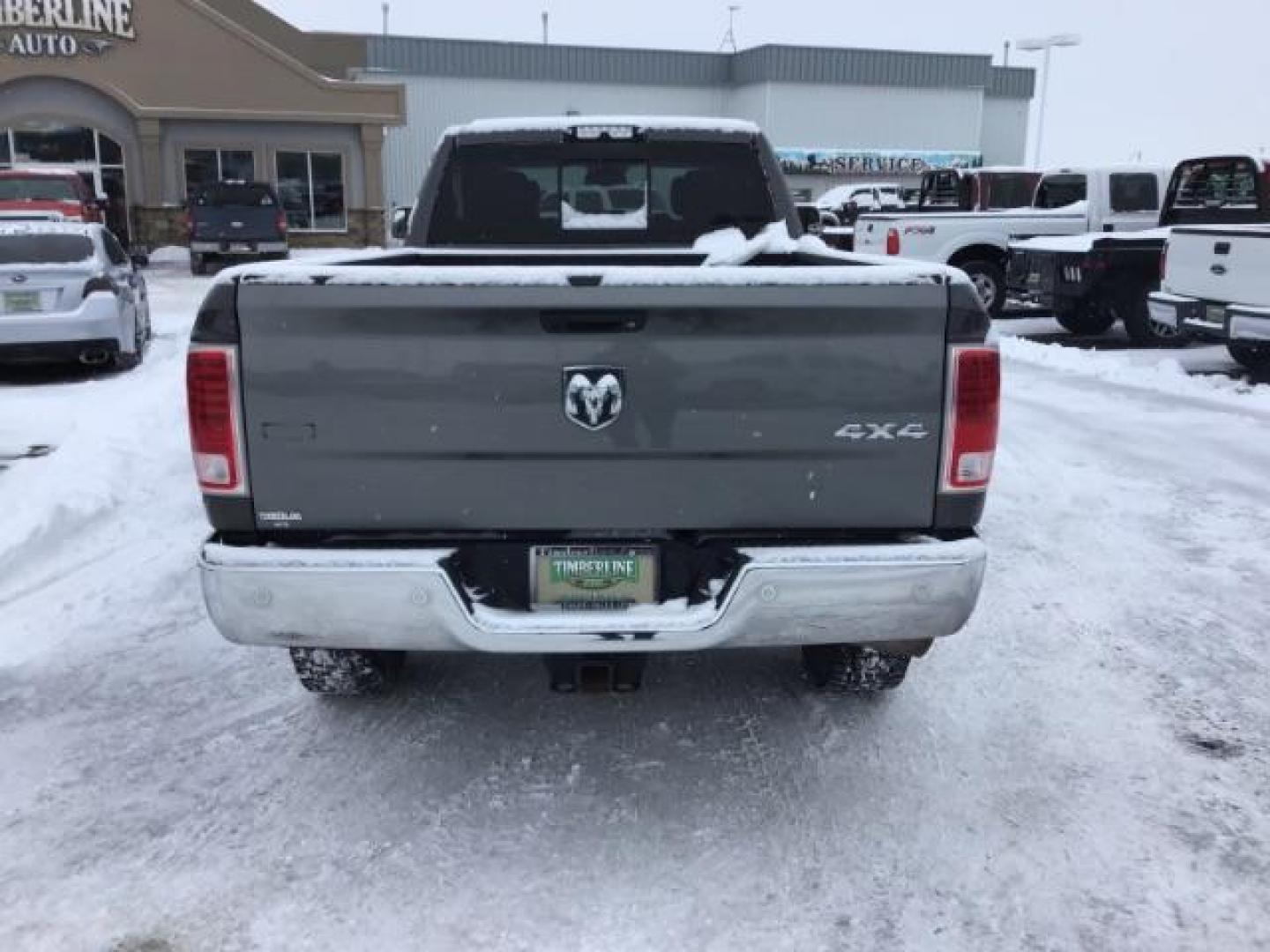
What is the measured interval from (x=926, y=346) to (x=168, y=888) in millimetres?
2549

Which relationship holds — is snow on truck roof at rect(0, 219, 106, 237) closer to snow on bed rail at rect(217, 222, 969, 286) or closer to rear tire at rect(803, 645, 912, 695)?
snow on bed rail at rect(217, 222, 969, 286)

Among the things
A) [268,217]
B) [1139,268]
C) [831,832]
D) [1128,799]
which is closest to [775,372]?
[831,832]

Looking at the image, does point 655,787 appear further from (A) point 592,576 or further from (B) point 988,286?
(B) point 988,286

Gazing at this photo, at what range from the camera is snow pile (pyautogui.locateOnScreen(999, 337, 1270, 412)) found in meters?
11.2

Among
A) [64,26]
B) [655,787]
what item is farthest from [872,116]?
[655,787]

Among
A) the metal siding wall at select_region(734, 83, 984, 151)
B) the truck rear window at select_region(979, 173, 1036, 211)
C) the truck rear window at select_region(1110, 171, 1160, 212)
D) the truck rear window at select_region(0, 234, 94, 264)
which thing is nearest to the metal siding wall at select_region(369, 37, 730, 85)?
the metal siding wall at select_region(734, 83, 984, 151)

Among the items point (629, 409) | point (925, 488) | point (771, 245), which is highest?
point (771, 245)

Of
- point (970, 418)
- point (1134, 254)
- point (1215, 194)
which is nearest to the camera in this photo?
point (970, 418)

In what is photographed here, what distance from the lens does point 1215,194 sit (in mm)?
13883

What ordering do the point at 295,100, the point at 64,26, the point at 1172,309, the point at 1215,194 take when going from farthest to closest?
the point at 295,100 → the point at 64,26 → the point at 1215,194 → the point at 1172,309

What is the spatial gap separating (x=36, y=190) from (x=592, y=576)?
2211cm

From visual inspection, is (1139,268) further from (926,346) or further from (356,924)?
(356,924)

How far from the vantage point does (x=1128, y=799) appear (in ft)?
12.3

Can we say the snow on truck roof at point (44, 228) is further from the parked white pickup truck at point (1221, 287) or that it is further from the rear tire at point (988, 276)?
the rear tire at point (988, 276)
